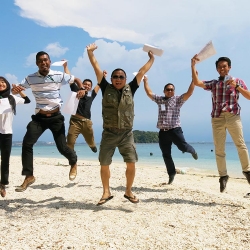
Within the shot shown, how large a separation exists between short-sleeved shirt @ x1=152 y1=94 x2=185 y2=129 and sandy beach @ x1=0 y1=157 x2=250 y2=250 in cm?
156

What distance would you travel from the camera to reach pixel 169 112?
739cm

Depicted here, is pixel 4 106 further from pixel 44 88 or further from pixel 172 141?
pixel 172 141

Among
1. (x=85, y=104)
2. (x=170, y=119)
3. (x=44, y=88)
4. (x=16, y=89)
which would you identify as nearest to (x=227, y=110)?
(x=170, y=119)

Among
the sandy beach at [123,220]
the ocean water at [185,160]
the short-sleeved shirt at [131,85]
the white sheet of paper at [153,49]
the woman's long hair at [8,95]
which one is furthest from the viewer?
the ocean water at [185,160]

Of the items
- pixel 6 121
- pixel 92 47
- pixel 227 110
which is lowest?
pixel 6 121

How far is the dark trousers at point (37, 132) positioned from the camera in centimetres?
583

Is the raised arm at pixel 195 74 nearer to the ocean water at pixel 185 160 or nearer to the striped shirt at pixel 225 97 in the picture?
the striped shirt at pixel 225 97

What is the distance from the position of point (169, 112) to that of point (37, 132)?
10.5 feet

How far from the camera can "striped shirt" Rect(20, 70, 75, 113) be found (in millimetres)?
5874

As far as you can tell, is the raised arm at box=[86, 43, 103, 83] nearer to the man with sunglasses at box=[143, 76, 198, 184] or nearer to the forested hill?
the man with sunglasses at box=[143, 76, 198, 184]

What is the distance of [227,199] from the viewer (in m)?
5.92

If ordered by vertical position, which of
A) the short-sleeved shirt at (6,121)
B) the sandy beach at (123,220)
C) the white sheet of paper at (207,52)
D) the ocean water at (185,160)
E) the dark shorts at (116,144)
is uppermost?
the white sheet of paper at (207,52)

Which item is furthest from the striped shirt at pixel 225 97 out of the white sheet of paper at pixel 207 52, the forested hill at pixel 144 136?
the forested hill at pixel 144 136

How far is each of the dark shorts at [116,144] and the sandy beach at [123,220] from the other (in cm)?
90
